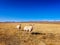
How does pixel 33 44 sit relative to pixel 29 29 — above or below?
below

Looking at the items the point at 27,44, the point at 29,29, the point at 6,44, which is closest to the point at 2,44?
the point at 6,44

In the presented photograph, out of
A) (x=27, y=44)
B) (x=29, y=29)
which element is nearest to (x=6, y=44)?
(x=27, y=44)

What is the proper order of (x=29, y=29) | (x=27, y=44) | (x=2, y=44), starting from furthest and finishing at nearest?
(x=29, y=29)
(x=27, y=44)
(x=2, y=44)

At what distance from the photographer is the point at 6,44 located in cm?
1030

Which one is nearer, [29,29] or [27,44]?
[27,44]

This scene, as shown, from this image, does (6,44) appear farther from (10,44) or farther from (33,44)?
(33,44)

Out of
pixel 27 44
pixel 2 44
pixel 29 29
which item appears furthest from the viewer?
pixel 29 29

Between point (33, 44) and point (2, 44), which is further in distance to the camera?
point (33, 44)

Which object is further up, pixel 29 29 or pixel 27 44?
pixel 29 29

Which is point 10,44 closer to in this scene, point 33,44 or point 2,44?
point 2,44

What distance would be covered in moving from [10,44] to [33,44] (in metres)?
2.04

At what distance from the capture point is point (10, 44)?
10.3m

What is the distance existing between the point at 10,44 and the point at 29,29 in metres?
15.2

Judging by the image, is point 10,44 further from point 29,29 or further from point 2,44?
point 29,29
